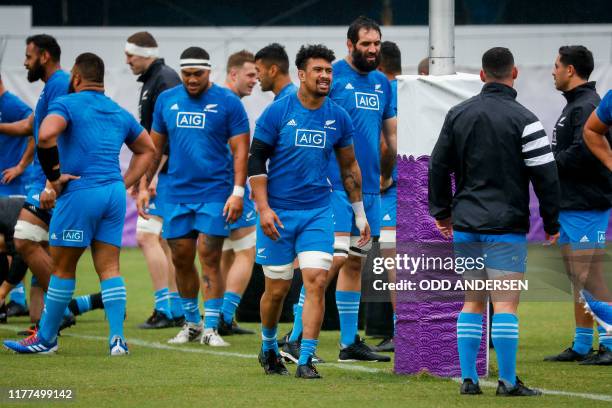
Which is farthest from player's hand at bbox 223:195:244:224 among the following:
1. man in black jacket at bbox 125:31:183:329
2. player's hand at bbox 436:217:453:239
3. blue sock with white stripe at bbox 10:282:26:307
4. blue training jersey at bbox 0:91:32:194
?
blue sock with white stripe at bbox 10:282:26:307

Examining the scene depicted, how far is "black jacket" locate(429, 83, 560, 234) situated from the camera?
24.8ft

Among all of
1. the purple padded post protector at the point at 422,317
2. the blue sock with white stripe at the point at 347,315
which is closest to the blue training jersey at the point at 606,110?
the purple padded post protector at the point at 422,317

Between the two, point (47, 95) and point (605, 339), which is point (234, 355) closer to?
point (47, 95)

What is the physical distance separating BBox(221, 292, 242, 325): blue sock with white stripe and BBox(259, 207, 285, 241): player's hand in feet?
9.78

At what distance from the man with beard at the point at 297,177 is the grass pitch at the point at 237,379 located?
493mm

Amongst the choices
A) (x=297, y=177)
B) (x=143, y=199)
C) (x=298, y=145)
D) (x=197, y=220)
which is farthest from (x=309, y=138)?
(x=143, y=199)

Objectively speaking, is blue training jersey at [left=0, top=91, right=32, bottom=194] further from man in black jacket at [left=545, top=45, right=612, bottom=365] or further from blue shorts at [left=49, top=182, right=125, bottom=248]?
man in black jacket at [left=545, top=45, right=612, bottom=365]

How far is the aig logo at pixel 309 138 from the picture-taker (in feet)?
28.3

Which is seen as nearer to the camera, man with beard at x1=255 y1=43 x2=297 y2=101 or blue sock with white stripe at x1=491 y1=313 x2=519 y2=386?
blue sock with white stripe at x1=491 y1=313 x2=519 y2=386

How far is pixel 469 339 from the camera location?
25.3 ft

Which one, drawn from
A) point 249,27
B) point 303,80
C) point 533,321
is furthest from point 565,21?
point 303,80

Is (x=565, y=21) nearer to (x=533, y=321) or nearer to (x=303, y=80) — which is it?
(x=533, y=321)

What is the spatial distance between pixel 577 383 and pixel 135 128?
397 cm

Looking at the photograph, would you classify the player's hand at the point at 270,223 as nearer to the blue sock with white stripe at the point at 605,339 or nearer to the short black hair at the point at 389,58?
→ the blue sock with white stripe at the point at 605,339
